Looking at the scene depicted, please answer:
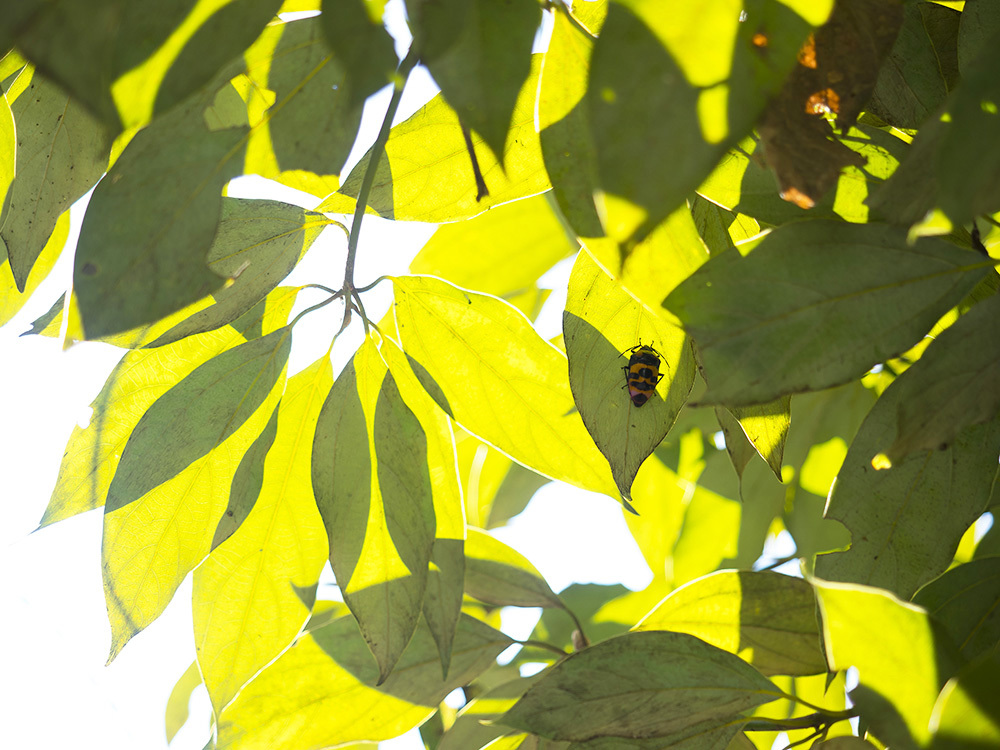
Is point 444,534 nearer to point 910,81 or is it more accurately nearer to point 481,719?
point 481,719

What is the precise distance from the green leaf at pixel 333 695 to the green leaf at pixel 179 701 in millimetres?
305

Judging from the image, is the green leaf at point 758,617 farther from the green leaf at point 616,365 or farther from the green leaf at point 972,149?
the green leaf at point 972,149

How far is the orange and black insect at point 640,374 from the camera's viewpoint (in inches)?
17.8

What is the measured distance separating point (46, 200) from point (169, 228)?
0.14 meters

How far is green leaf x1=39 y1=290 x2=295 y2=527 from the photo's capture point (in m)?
0.50

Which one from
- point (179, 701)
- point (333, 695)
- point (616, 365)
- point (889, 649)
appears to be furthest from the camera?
point (179, 701)

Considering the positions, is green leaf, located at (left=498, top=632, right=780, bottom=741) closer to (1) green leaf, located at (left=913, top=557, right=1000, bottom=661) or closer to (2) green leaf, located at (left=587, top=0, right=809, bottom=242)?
(1) green leaf, located at (left=913, top=557, right=1000, bottom=661)

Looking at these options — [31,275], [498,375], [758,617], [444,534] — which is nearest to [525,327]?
[498,375]

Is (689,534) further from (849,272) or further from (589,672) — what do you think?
(849,272)

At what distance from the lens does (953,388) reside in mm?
337

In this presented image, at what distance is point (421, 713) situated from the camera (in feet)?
1.96

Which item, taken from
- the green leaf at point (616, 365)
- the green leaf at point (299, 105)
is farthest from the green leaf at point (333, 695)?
the green leaf at point (299, 105)

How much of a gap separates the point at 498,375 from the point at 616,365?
0.08 m

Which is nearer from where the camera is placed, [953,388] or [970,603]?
[953,388]
